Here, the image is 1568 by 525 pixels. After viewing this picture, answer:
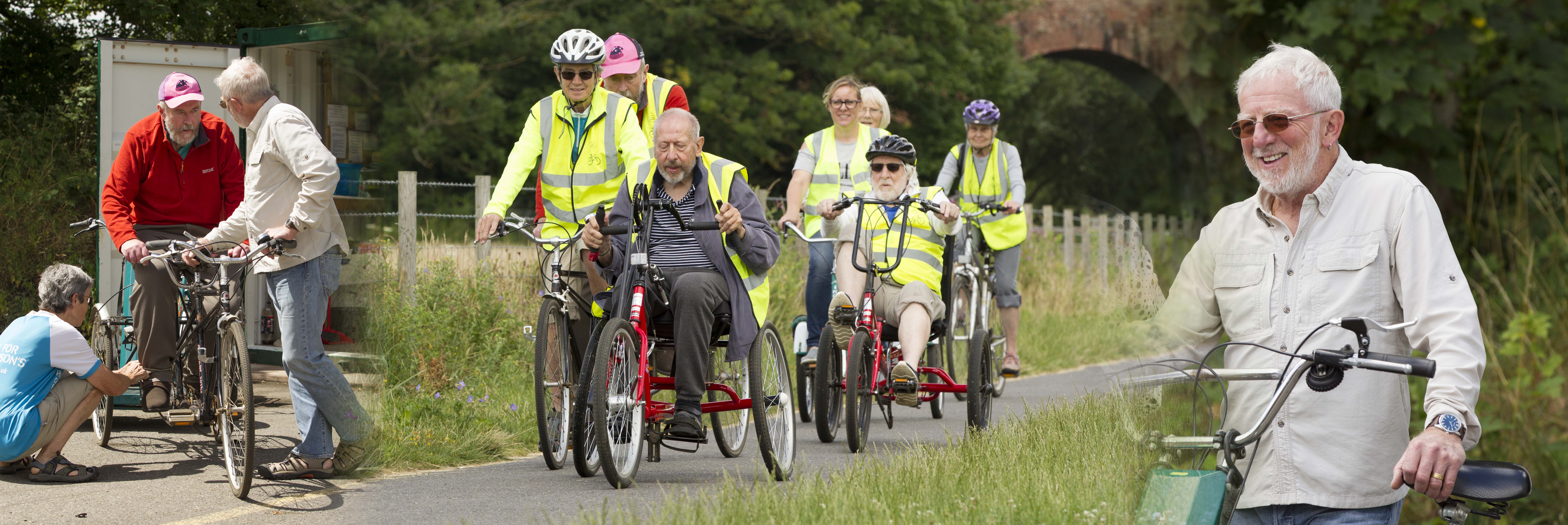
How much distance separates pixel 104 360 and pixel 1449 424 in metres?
5.79

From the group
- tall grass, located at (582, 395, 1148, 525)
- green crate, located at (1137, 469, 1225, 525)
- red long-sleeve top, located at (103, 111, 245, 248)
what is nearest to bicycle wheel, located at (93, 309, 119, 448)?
red long-sleeve top, located at (103, 111, 245, 248)

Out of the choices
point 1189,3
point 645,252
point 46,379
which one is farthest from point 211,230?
point 1189,3

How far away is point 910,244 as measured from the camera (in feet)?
18.8

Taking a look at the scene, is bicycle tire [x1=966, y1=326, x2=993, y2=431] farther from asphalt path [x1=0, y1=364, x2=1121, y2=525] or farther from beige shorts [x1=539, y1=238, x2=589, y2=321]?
beige shorts [x1=539, y1=238, x2=589, y2=321]

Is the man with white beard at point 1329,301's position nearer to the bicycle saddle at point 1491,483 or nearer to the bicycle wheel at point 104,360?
the bicycle saddle at point 1491,483

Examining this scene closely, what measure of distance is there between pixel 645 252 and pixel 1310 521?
258 cm

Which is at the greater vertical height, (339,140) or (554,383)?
(339,140)

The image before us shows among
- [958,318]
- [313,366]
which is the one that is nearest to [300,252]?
[313,366]

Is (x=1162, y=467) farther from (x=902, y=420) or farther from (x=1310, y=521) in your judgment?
(x=902, y=420)

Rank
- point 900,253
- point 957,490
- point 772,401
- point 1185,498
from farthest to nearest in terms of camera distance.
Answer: point 900,253
point 772,401
point 957,490
point 1185,498

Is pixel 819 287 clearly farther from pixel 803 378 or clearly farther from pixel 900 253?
pixel 900 253

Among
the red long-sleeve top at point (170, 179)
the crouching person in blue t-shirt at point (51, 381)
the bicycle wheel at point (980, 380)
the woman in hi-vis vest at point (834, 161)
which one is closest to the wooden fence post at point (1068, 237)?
the bicycle wheel at point (980, 380)

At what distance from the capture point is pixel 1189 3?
192 centimetres

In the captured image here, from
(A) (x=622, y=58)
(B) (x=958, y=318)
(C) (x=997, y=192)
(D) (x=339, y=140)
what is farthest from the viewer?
(B) (x=958, y=318)
